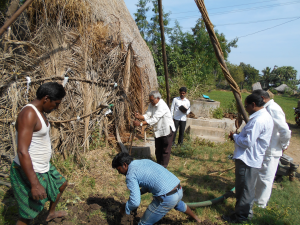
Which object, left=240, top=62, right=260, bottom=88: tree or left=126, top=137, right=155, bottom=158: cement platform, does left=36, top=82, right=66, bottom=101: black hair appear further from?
left=240, top=62, right=260, bottom=88: tree

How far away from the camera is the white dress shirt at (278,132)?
3.51 m

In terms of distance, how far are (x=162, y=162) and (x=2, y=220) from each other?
3.05m

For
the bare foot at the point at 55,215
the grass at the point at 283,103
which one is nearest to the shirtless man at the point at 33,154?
the bare foot at the point at 55,215

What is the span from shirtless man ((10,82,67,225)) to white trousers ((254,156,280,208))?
127 inches

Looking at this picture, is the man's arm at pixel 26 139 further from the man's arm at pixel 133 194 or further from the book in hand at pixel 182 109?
the book in hand at pixel 182 109

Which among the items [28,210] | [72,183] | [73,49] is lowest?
[72,183]

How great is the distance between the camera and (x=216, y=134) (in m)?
7.94

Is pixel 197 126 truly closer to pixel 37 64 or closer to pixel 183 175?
pixel 183 175

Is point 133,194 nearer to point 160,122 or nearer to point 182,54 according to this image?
point 160,122

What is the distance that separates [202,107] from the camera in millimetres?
9391

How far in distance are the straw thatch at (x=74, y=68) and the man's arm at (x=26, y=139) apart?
2.50 meters

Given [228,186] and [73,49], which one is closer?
[228,186]

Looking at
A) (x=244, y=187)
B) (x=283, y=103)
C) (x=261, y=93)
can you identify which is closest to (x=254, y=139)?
(x=244, y=187)

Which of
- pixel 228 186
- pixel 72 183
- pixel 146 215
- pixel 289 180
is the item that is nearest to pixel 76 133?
pixel 72 183
